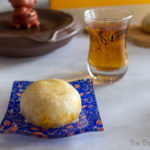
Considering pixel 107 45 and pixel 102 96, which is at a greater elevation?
pixel 107 45

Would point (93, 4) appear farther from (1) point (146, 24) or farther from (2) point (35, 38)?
(2) point (35, 38)

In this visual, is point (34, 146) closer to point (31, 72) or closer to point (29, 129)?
point (29, 129)

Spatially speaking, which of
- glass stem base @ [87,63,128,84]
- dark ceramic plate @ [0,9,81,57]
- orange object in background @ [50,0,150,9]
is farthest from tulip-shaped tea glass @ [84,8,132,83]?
orange object in background @ [50,0,150,9]

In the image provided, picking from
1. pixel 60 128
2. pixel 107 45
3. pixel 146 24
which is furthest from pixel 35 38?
pixel 146 24

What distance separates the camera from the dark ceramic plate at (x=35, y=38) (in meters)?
0.70

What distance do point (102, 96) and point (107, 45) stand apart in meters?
0.13

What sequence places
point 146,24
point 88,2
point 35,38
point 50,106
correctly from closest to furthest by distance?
1. point 50,106
2. point 35,38
3. point 146,24
4. point 88,2

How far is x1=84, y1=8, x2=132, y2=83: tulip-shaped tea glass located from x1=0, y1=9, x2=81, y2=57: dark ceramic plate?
5.0 inches

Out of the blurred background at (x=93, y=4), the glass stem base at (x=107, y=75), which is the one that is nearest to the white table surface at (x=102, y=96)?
the glass stem base at (x=107, y=75)

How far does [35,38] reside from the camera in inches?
27.6

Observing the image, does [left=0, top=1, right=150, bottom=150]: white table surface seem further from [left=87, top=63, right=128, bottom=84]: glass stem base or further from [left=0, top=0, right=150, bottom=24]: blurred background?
[left=0, top=0, right=150, bottom=24]: blurred background

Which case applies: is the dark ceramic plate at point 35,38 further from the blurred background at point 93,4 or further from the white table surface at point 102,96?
the blurred background at point 93,4

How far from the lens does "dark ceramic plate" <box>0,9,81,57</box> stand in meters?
0.70

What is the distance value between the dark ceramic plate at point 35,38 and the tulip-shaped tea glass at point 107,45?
0.13 m
